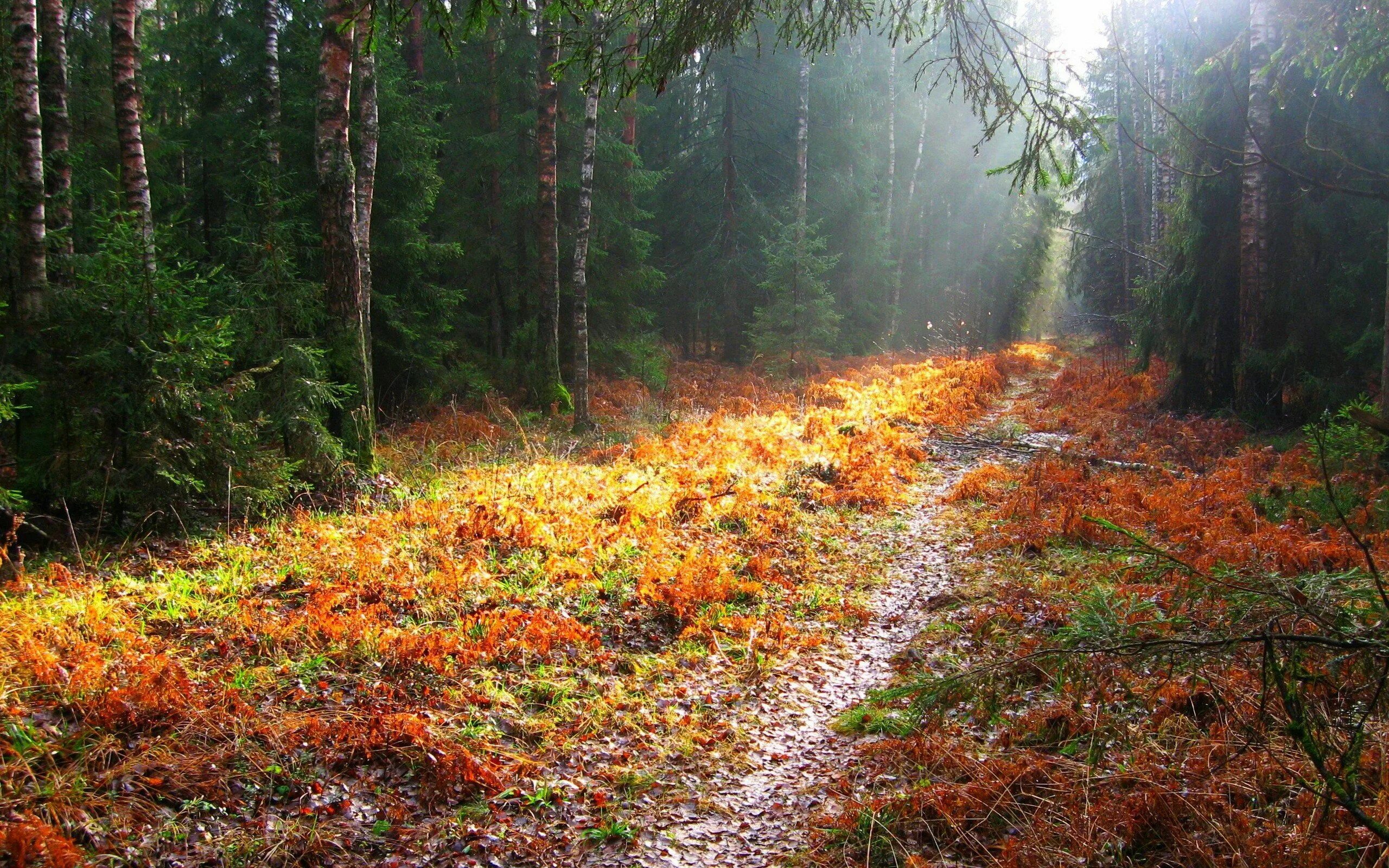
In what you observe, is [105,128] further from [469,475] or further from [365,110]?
[469,475]

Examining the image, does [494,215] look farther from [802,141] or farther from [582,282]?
[802,141]

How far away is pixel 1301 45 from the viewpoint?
10.3 metres

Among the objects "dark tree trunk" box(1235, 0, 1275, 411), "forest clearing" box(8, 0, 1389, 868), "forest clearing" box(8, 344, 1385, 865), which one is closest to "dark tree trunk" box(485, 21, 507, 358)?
"forest clearing" box(8, 0, 1389, 868)

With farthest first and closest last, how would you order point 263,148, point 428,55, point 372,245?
point 428,55
point 372,245
point 263,148

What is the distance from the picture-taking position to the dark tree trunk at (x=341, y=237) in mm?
8797

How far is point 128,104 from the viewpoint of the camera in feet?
31.1

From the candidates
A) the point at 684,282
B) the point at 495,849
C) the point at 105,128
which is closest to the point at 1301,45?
the point at 495,849

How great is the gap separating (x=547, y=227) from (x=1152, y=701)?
1315 centimetres

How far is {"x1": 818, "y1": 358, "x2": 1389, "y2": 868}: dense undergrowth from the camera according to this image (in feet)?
7.98

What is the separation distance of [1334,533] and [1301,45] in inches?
304

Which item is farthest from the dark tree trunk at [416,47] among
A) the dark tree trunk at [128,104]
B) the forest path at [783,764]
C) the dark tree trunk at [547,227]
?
the forest path at [783,764]

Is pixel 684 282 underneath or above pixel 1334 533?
above

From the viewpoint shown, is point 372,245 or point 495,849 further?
point 372,245

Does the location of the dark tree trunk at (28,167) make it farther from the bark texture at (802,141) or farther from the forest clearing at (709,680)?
the bark texture at (802,141)
